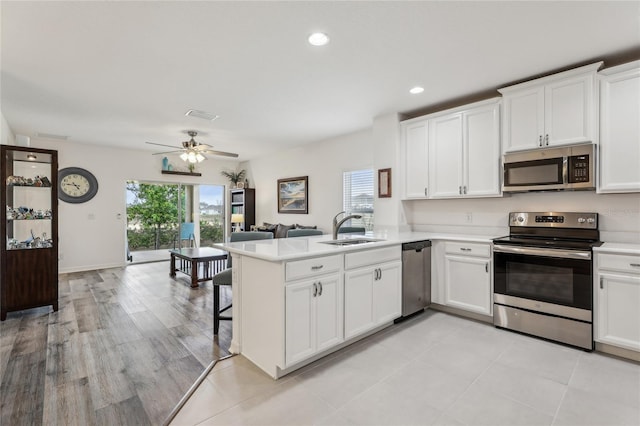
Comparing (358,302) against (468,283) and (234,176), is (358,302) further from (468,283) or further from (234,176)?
(234,176)

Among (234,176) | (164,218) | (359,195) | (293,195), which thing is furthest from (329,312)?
(234,176)

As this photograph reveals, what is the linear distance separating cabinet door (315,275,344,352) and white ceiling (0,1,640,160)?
6.25ft

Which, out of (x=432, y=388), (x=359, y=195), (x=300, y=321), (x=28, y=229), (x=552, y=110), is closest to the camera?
(x=432, y=388)

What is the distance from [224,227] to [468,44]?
23.2 feet

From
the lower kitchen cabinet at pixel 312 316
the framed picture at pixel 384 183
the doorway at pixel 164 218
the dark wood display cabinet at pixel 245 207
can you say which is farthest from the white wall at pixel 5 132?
the framed picture at pixel 384 183

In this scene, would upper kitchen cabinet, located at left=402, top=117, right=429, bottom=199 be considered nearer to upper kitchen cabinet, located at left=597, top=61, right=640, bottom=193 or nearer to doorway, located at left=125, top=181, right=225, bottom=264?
upper kitchen cabinet, located at left=597, top=61, right=640, bottom=193

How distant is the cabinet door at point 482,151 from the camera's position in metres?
3.34

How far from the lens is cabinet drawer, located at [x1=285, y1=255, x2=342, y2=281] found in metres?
2.17

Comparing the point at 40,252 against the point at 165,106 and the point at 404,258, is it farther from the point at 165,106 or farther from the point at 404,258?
the point at 404,258

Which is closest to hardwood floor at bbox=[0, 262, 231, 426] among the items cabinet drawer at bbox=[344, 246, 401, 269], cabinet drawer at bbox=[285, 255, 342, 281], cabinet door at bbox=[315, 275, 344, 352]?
cabinet door at bbox=[315, 275, 344, 352]

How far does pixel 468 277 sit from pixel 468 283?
0.06m

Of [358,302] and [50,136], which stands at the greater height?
[50,136]

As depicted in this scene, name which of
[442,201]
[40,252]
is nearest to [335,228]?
[442,201]

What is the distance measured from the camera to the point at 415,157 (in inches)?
160
